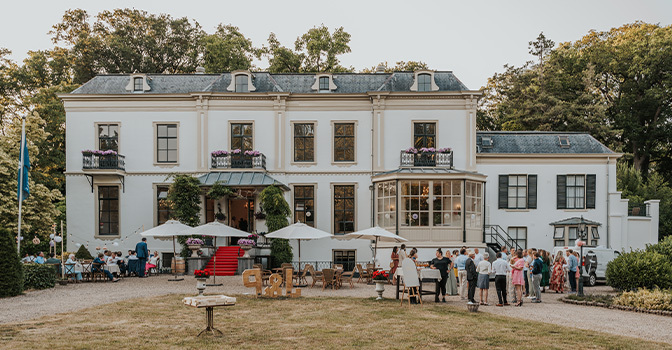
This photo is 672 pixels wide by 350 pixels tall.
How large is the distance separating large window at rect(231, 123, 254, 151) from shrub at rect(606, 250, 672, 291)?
1593 cm

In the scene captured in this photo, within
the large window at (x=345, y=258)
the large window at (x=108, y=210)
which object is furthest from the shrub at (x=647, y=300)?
the large window at (x=108, y=210)

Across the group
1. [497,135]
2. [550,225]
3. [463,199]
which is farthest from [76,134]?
[550,225]

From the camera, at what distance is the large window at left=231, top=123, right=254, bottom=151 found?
86.9 ft

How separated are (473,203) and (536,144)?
5537mm

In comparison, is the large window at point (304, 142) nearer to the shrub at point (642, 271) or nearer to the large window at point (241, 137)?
the large window at point (241, 137)

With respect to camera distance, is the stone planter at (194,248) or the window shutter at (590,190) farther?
the window shutter at (590,190)

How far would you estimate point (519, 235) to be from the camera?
88.7ft

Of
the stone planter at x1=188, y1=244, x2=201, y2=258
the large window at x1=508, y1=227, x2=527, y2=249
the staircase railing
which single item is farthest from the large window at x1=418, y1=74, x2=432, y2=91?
the stone planter at x1=188, y1=244, x2=201, y2=258

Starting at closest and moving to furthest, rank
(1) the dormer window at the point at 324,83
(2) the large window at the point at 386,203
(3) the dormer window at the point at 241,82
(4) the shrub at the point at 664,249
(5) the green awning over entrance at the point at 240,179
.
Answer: (4) the shrub at the point at 664,249
(2) the large window at the point at 386,203
(5) the green awning over entrance at the point at 240,179
(3) the dormer window at the point at 241,82
(1) the dormer window at the point at 324,83

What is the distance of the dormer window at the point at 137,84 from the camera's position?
88.0 ft

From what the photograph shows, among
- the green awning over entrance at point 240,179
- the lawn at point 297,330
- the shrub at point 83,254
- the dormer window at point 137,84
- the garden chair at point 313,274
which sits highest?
the dormer window at point 137,84

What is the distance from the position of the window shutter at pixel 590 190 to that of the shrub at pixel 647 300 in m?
12.2

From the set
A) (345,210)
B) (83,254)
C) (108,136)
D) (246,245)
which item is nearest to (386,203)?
(345,210)

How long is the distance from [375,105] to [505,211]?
782 centimetres
